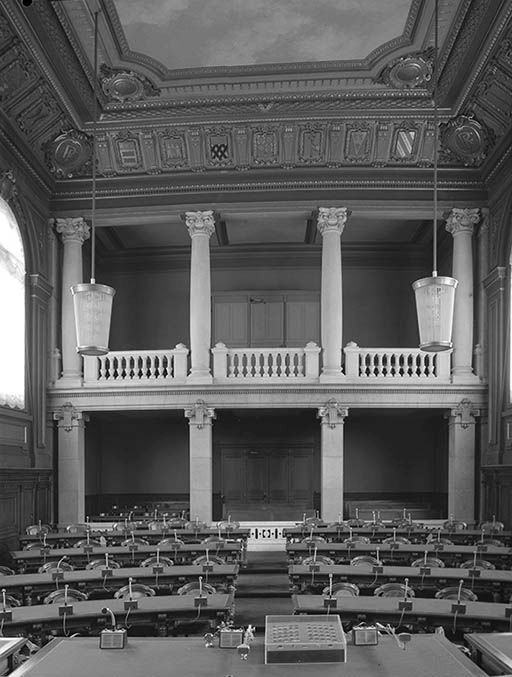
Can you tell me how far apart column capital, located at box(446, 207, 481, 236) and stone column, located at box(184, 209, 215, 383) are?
496 centimetres

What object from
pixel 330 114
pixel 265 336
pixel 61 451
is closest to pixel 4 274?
pixel 61 451

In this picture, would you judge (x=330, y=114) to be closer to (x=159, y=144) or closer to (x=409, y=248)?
(x=159, y=144)

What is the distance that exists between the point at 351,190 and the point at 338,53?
3700 mm

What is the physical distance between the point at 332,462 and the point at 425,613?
339 inches

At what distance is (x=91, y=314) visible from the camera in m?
8.25

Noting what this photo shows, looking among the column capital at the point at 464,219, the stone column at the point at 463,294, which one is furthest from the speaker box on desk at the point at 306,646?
the column capital at the point at 464,219

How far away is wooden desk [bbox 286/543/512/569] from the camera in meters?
10.2

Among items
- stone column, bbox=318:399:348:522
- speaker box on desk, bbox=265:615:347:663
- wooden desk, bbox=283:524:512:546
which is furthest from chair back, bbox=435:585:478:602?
stone column, bbox=318:399:348:522

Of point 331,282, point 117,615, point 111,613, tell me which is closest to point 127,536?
point 117,615

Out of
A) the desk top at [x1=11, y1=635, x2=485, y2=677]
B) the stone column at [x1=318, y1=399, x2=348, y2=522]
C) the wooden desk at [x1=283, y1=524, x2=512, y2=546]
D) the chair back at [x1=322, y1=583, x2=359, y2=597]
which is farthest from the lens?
the stone column at [x1=318, y1=399, x2=348, y2=522]

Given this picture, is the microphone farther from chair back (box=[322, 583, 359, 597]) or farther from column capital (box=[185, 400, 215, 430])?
column capital (box=[185, 400, 215, 430])

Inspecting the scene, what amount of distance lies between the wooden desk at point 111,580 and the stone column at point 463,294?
8251mm

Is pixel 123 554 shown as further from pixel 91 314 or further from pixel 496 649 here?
pixel 496 649

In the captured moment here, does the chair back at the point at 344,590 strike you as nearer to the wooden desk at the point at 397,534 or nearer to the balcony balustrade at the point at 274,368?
the wooden desk at the point at 397,534
